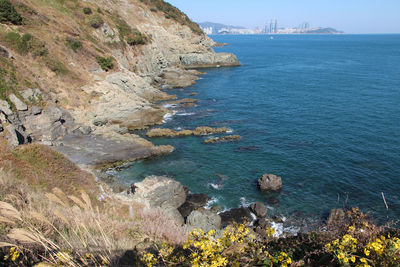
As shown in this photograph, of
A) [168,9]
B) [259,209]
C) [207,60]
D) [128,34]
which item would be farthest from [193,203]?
[168,9]

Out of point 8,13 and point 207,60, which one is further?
point 207,60

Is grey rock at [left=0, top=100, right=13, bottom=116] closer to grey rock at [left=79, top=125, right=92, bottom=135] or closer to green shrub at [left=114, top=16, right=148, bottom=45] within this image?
Answer: grey rock at [left=79, top=125, right=92, bottom=135]

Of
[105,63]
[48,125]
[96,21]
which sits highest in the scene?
[96,21]

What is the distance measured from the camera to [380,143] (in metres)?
35.0

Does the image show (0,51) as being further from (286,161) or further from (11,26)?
(286,161)

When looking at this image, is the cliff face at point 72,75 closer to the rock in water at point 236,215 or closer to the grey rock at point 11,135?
the grey rock at point 11,135

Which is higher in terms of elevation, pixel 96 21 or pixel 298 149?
pixel 96 21

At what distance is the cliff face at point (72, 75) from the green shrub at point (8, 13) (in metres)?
0.46

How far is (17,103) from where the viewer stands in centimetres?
3052

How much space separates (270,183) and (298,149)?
10863 millimetres

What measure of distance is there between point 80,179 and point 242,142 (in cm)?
2574

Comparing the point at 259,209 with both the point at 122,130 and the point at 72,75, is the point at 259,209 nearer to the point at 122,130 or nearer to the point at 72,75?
the point at 122,130

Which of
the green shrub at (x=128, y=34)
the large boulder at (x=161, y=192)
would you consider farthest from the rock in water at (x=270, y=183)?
the green shrub at (x=128, y=34)

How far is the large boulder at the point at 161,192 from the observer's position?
73.8 feet
